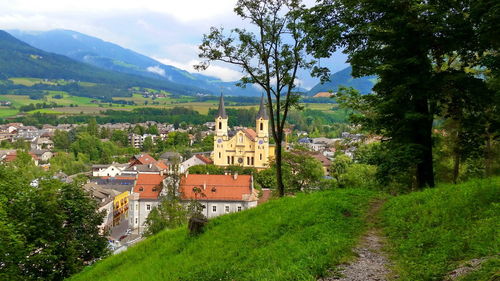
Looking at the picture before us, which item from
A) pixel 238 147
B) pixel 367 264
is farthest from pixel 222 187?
pixel 367 264

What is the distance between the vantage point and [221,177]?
162ft

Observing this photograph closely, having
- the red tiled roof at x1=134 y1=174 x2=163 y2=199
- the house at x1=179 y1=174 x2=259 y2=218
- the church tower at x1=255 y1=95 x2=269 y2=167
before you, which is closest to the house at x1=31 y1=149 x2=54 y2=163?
the church tower at x1=255 y1=95 x2=269 y2=167

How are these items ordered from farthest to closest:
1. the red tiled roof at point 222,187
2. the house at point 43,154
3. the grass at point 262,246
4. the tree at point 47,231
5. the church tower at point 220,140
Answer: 1. the house at point 43,154
2. the church tower at point 220,140
3. the red tiled roof at point 222,187
4. the tree at point 47,231
5. the grass at point 262,246

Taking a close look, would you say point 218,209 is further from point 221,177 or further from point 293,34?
point 293,34

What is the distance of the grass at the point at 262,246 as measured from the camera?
804 centimetres

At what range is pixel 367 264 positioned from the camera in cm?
747

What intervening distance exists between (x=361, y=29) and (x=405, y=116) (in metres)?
2.75

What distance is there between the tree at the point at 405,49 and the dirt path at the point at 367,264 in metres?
3.76

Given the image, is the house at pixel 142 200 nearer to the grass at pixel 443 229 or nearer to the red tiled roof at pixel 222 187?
the red tiled roof at pixel 222 187

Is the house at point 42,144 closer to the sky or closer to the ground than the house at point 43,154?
closer to the sky

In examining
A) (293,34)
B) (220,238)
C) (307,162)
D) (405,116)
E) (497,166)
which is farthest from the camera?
(307,162)

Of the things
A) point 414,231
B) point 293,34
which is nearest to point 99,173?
point 293,34

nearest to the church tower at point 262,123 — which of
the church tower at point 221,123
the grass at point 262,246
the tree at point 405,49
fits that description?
the church tower at point 221,123

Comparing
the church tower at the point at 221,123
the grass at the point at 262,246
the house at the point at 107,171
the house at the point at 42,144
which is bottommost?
the house at the point at 107,171
